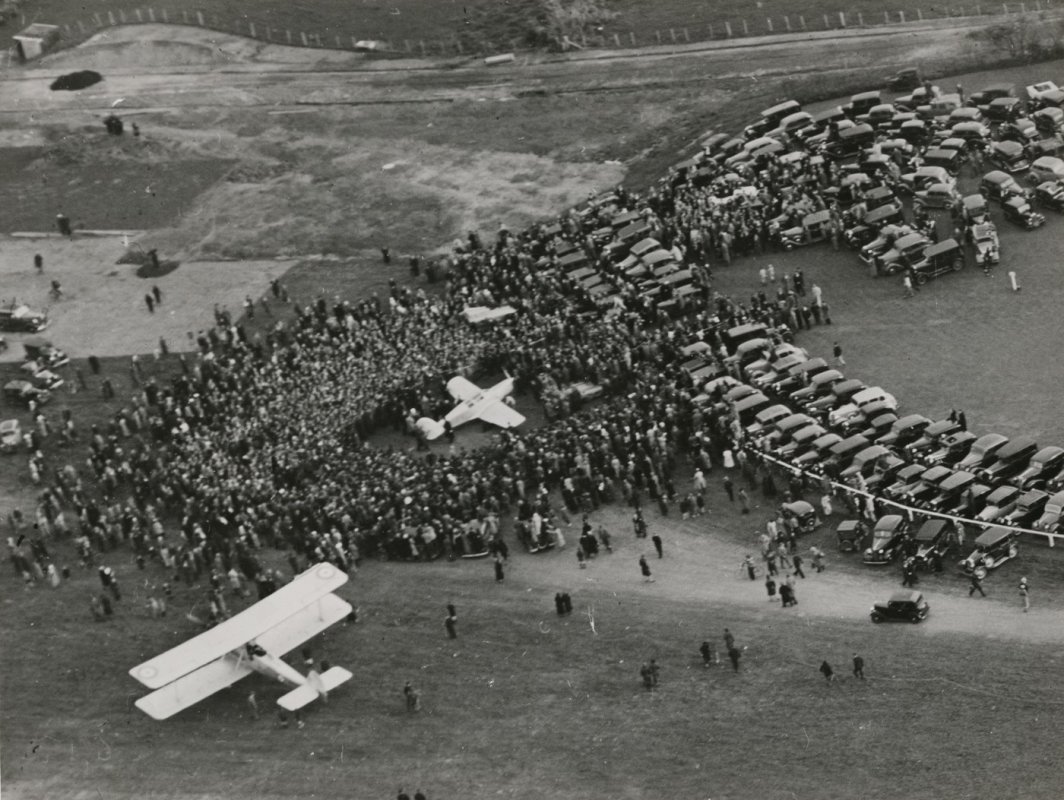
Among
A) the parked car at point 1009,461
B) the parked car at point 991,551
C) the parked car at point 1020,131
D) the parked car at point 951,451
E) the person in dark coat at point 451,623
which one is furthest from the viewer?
the parked car at point 1020,131

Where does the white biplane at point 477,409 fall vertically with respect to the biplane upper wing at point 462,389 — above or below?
below

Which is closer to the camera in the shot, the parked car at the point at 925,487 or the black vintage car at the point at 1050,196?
the parked car at the point at 925,487

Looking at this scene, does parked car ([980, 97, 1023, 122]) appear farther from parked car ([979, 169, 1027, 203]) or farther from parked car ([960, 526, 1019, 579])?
parked car ([960, 526, 1019, 579])

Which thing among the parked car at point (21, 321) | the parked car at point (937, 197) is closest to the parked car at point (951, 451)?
the parked car at point (937, 197)

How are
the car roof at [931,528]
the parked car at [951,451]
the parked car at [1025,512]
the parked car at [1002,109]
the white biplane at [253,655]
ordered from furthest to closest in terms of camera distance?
the parked car at [1002,109] → the parked car at [951,451] → the parked car at [1025,512] → the car roof at [931,528] → the white biplane at [253,655]

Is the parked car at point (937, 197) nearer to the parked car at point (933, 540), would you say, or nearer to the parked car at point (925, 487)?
the parked car at point (925, 487)

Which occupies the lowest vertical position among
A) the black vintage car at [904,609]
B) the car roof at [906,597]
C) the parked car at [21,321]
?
the black vintage car at [904,609]

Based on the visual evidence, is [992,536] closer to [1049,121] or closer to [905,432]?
[905,432]

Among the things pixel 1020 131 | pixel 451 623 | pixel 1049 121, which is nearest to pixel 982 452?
pixel 451 623

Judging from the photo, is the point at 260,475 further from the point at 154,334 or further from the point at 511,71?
→ the point at 511,71
